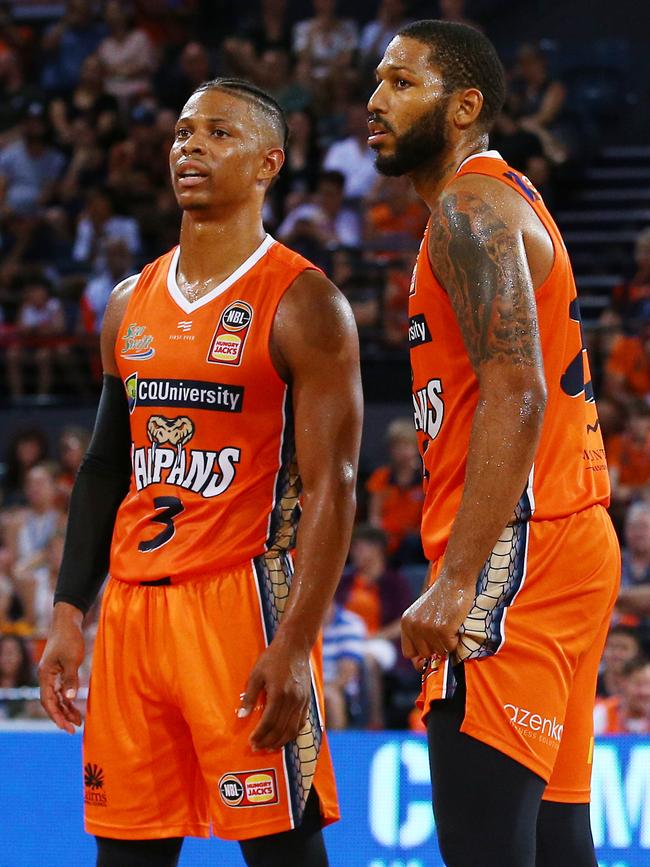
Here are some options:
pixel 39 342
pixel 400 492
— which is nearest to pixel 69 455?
pixel 39 342

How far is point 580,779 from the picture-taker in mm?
2846

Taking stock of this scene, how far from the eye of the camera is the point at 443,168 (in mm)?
2895

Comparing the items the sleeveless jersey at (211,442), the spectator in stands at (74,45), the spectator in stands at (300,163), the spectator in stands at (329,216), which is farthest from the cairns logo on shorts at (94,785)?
the spectator in stands at (74,45)

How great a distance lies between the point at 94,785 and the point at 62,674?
11.0 inches

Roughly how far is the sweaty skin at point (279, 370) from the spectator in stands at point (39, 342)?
7241 millimetres

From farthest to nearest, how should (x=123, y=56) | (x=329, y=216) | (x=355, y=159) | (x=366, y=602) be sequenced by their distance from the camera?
1. (x=123, y=56)
2. (x=355, y=159)
3. (x=329, y=216)
4. (x=366, y=602)

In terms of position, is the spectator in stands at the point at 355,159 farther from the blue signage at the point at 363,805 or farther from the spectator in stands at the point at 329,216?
the blue signage at the point at 363,805

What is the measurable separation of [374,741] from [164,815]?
2055 millimetres

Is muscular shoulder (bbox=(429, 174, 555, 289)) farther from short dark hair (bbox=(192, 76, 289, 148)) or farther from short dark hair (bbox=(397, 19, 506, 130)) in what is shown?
short dark hair (bbox=(192, 76, 289, 148))

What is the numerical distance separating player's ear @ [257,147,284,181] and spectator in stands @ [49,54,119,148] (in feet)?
31.6

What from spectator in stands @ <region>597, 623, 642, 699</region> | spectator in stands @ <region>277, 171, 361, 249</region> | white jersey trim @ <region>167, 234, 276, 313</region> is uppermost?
spectator in stands @ <region>277, 171, 361, 249</region>

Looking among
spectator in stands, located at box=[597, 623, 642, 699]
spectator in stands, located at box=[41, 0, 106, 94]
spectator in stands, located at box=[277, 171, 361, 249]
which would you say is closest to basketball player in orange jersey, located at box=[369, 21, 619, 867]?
spectator in stands, located at box=[597, 623, 642, 699]

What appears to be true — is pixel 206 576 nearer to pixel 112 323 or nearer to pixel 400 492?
pixel 112 323

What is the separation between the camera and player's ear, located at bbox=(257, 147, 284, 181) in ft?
11.3
